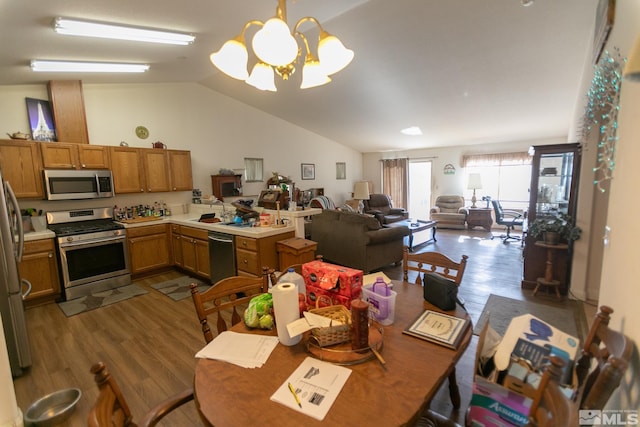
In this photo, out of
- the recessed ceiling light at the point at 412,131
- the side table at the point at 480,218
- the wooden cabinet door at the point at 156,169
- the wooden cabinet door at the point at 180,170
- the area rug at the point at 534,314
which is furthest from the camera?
the side table at the point at 480,218

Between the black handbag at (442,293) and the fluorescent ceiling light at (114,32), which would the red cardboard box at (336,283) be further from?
the fluorescent ceiling light at (114,32)

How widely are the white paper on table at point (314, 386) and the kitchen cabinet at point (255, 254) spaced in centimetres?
220

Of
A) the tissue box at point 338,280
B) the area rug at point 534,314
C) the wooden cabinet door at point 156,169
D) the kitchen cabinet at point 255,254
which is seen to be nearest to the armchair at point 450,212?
the area rug at point 534,314

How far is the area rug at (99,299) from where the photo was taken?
3.26 m

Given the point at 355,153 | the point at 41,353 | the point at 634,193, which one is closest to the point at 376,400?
the point at 634,193

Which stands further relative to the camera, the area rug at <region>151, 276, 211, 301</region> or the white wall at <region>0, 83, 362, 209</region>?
the white wall at <region>0, 83, 362, 209</region>

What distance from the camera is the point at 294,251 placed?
3129 millimetres

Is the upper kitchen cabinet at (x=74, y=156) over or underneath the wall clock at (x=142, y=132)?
underneath

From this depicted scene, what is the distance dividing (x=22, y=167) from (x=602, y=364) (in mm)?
5288

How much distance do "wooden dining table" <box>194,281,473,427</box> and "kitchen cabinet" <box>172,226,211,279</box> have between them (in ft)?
9.71

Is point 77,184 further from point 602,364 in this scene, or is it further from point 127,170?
point 602,364

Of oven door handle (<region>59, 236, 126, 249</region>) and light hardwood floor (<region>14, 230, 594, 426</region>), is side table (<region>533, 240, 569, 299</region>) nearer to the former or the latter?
light hardwood floor (<region>14, 230, 594, 426</region>)

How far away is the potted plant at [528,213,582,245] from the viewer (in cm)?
318

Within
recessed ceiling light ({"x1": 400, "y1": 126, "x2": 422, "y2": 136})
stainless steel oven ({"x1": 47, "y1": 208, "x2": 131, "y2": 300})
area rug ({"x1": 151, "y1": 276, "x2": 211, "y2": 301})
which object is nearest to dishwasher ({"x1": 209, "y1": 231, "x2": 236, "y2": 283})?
area rug ({"x1": 151, "y1": 276, "x2": 211, "y2": 301})
